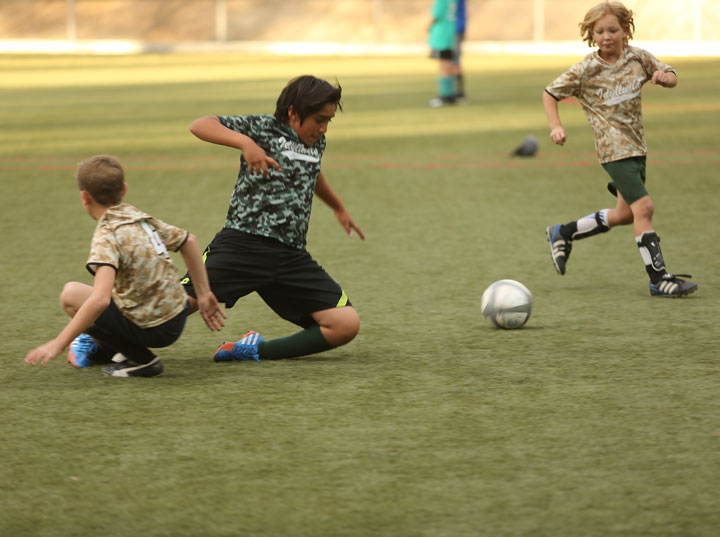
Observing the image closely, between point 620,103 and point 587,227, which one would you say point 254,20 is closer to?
point 587,227

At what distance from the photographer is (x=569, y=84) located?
18.2ft

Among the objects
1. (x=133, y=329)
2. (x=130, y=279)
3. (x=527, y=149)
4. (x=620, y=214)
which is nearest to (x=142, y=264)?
(x=130, y=279)

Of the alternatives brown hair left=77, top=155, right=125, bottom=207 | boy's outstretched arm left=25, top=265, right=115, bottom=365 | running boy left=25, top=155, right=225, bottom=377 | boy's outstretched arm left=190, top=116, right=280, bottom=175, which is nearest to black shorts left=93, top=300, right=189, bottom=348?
running boy left=25, top=155, right=225, bottom=377

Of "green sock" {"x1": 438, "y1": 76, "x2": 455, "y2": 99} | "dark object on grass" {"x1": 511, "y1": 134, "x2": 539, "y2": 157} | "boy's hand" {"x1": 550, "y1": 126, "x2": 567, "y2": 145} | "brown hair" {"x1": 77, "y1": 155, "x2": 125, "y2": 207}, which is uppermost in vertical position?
"green sock" {"x1": 438, "y1": 76, "x2": 455, "y2": 99}

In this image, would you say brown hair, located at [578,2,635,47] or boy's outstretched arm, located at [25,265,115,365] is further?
brown hair, located at [578,2,635,47]

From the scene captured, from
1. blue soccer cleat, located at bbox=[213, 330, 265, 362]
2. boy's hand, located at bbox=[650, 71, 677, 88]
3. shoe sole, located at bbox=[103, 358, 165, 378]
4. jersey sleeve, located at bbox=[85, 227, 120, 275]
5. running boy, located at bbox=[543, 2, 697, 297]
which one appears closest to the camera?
jersey sleeve, located at bbox=[85, 227, 120, 275]

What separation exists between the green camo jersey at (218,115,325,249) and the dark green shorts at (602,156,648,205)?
198cm

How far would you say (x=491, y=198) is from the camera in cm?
859

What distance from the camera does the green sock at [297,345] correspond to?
4254 mm

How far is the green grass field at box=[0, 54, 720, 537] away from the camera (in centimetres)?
269

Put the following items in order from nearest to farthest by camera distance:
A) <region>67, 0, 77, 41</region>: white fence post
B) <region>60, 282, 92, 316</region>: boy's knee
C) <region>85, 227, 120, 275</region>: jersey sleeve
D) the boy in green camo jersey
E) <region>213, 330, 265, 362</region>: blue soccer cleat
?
<region>85, 227, 120, 275</region>: jersey sleeve < <region>60, 282, 92, 316</region>: boy's knee < the boy in green camo jersey < <region>213, 330, 265, 362</region>: blue soccer cleat < <region>67, 0, 77, 41</region>: white fence post

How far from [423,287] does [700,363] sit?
1895 millimetres

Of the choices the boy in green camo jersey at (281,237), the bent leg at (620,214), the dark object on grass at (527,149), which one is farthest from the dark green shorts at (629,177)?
the dark object on grass at (527,149)

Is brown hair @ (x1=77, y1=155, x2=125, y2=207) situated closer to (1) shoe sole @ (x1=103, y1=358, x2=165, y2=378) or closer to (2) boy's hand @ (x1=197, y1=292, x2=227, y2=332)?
(2) boy's hand @ (x1=197, y1=292, x2=227, y2=332)
